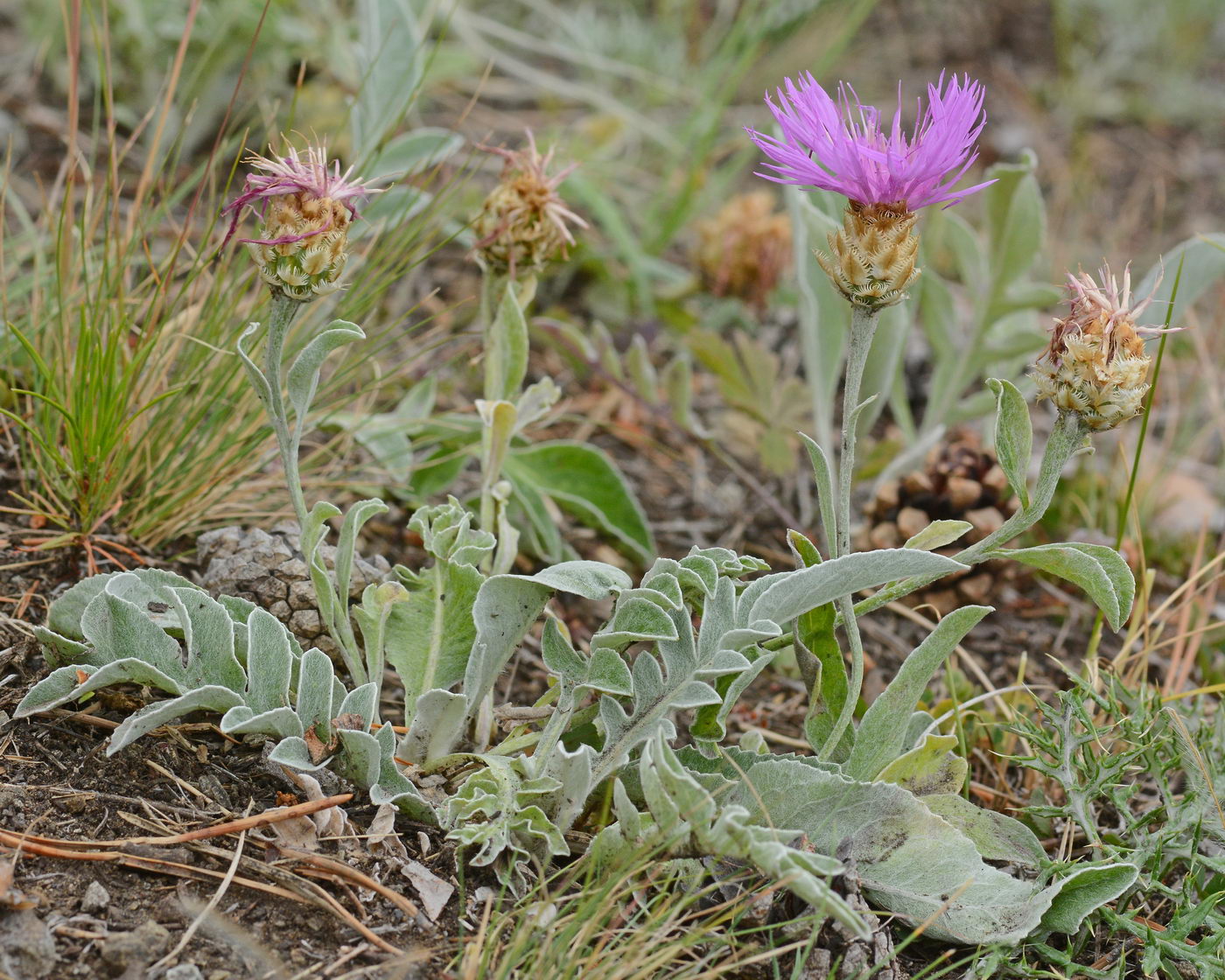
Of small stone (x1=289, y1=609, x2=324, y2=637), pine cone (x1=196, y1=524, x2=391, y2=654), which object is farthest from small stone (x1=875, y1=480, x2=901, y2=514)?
small stone (x1=289, y1=609, x2=324, y2=637)

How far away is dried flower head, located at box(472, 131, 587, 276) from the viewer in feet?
6.40

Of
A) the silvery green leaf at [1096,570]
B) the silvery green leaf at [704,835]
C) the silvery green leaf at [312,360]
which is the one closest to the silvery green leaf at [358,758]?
the silvery green leaf at [704,835]

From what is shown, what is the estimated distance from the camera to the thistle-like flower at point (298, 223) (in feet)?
4.93

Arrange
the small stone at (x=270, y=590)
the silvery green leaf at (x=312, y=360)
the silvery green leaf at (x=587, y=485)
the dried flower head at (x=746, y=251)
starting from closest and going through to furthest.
A: the silvery green leaf at (x=312, y=360) → the small stone at (x=270, y=590) → the silvery green leaf at (x=587, y=485) → the dried flower head at (x=746, y=251)

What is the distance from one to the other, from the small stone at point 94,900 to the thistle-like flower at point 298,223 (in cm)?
78

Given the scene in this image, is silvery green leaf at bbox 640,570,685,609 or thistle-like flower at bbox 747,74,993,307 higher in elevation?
thistle-like flower at bbox 747,74,993,307

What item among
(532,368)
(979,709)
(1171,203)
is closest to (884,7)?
(1171,203)

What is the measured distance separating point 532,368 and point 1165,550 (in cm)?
169

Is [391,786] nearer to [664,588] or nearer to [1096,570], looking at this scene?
[664,588]

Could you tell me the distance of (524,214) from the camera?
1955mm

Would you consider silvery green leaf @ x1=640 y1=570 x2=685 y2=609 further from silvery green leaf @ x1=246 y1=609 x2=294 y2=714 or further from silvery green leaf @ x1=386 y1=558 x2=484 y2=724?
silvery green leaf @ x1=246 y1=609 x2=294 y2=714

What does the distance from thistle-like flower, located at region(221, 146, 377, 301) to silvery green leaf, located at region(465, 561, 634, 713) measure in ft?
1.56

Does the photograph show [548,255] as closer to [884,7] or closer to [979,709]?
[979,709]

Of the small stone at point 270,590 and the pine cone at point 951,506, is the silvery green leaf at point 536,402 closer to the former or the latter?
the small stone at point 270,590
